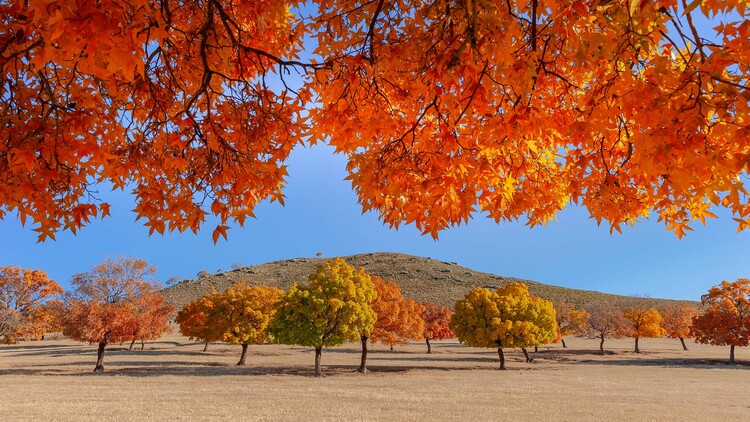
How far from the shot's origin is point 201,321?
144 ft

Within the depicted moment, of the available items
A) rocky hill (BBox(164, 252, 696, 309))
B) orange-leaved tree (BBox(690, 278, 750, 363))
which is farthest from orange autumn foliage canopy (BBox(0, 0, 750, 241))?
rocky hill (BBox(164, 252, 696, 309))

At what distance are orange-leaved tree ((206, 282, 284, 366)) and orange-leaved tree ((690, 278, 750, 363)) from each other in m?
36.4

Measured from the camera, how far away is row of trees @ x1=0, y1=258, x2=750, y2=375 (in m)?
33.5

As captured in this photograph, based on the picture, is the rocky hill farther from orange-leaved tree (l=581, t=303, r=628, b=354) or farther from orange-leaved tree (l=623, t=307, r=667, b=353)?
orange-leaved tree (l=623, t=307, r=667, b=353)

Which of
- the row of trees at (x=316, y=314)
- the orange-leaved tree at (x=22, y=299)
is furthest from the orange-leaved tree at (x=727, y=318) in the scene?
the orange-leaved tree at (x=22, y=299)

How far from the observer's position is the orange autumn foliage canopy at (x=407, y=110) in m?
3.44

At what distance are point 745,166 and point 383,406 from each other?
17812 millimetres

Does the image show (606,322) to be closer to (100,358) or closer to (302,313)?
(302,313)

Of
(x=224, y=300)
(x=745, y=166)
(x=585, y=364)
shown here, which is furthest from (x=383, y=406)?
(x=585, y=364)

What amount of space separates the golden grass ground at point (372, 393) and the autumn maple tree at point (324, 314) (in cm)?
255

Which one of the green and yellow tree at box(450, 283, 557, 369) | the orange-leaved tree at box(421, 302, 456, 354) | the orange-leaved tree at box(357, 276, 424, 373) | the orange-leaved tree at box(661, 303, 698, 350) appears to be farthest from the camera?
the orange-leaved tree at box(661, 303, 698, 350)

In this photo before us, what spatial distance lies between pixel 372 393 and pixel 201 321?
26.1m

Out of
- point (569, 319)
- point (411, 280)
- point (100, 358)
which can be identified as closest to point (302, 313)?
point (100, 358)

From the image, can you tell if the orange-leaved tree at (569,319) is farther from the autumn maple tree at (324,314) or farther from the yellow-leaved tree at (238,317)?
the yellow-leaved tree at (238,317)
